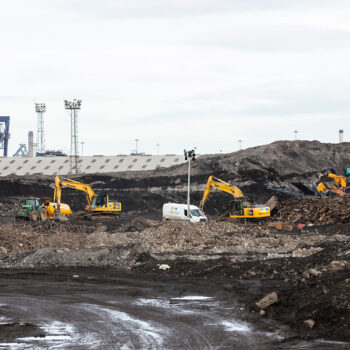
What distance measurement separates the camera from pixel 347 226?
36.1m

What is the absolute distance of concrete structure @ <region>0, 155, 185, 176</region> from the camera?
99.5 m

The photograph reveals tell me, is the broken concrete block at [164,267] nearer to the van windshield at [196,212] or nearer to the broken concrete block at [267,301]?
the broken concrete block at [267,301]

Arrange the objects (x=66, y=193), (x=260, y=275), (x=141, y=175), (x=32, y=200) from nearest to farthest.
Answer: (x=260, y=275), (x=32, y=200), (x=66, y=193), (x=141, y=175)

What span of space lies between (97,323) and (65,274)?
7.93 m

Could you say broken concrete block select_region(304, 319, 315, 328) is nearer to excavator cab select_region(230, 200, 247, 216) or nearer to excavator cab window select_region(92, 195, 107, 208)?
excavator cab select_region(230, 200, 247, 216)

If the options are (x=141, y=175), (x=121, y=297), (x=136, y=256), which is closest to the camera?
(x=121, y=297)

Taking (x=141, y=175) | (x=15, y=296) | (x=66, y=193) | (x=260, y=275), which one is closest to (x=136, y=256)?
(x=260, y=275)

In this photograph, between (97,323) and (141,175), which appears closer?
(97,323)

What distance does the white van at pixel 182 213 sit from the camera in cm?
4491

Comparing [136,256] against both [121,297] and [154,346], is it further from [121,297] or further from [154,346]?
[154,346]

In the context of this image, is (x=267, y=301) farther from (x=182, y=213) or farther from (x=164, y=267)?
(x=182, y=213)

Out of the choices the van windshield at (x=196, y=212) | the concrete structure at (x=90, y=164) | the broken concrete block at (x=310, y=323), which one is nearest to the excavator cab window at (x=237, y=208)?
the van windshield at (x=196, y=212)

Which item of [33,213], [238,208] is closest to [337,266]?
[238,208]

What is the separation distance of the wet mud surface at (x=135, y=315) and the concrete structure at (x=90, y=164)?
8038 cm
